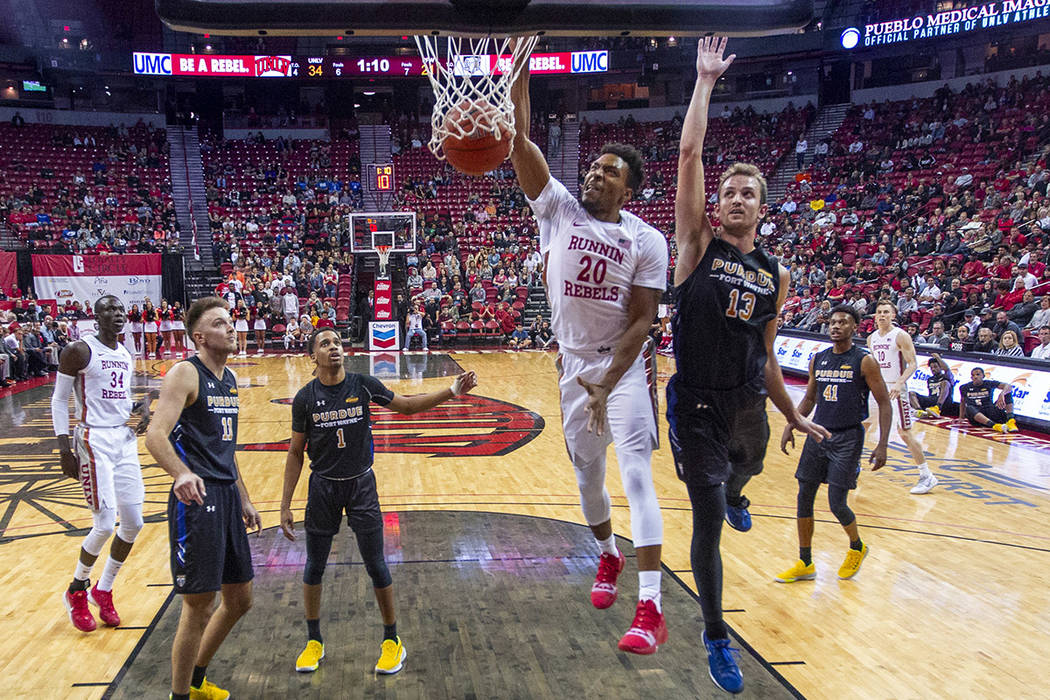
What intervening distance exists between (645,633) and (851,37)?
2893 centimetres

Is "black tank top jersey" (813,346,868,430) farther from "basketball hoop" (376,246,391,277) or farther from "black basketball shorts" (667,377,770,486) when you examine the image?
"basketball hoop" (376,246,391,277)

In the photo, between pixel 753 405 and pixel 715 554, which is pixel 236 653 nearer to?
pixel 715 554

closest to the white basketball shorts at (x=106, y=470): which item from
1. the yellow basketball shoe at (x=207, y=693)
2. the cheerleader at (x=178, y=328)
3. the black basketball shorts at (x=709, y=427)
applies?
the yellow basketball shoe at (x=207, y=693)

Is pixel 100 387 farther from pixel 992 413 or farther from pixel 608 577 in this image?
pixel 992 413

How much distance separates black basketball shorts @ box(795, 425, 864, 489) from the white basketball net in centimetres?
343

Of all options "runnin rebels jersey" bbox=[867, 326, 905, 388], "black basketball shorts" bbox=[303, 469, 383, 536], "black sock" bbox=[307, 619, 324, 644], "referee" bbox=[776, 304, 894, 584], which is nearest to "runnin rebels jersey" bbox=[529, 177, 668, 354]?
"black basketball shorts" bbox=[303, 469, 383, 536]

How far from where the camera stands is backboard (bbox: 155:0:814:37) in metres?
3.53

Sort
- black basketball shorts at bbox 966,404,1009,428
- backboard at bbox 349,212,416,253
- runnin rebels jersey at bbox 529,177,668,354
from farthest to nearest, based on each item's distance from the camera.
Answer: backboard at bbox 349,212,416,253, black basketball shorts at bbox 966,404,1009,428, runnin rebels jersey at bbox 529,177,668,354

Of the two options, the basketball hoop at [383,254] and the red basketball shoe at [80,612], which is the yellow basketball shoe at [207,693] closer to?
the red basketball shoe at [80,612]

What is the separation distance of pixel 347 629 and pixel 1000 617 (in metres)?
4.08

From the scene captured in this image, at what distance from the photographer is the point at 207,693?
3914 millimetres

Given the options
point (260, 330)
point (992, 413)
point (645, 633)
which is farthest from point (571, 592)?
point (260, 330)

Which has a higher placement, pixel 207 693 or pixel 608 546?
pixel 608 546

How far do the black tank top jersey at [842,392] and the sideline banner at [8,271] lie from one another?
2336 centimetres
